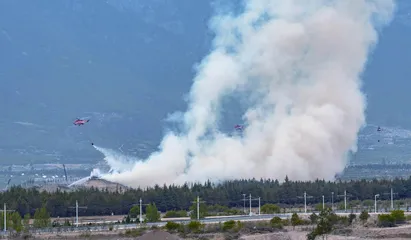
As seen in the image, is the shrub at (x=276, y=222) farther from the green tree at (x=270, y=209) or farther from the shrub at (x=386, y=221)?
the green tree at (x=270, y=209)

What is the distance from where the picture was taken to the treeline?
9288 cm

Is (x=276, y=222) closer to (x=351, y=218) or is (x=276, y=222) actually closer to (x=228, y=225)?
(x=228, y=225)

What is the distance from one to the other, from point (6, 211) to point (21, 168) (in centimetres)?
7792

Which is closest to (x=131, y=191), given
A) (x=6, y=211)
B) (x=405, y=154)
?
(x=6, y=211)

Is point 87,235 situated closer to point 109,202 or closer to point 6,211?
point 6,211

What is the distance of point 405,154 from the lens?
17612 cm

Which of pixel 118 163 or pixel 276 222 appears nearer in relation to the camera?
pixel 276 222

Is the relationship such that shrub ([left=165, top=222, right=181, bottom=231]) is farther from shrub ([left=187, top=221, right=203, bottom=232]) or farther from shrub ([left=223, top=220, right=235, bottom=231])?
shrub ([left=223, top=220, right=235, bottom=231])

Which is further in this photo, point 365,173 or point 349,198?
point 365,173

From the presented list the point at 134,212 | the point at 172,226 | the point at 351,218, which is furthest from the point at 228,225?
the point at 134,212

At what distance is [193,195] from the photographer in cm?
9838

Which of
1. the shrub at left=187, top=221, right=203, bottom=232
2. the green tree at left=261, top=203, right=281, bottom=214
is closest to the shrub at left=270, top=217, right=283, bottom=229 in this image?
the shrub at left=187, top=221, right=203, bottom=232

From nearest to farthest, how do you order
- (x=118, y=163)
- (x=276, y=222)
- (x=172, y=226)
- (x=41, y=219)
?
(x=172, y=226) → (x=276, y=222) → (x=41, y=219) → (x=118, y=163)

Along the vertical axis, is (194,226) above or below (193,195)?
below
